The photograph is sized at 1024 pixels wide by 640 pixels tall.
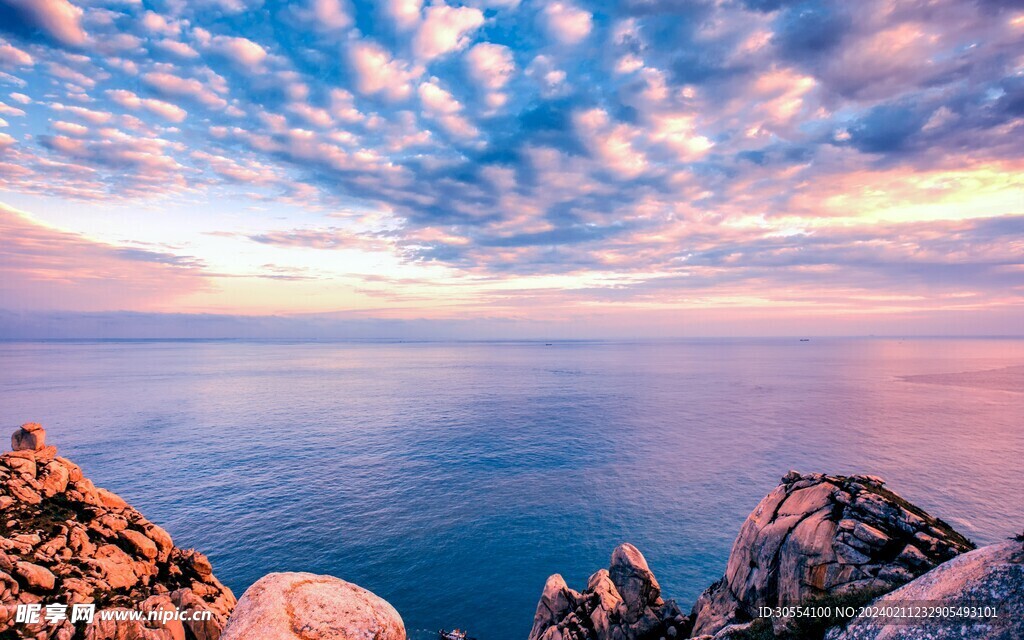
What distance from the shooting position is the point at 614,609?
2847 cm

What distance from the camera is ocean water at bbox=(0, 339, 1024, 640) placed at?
46406 millimetres

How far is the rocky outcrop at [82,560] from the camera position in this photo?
2056cm

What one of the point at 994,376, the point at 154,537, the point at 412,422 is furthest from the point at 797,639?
the point at 994,376

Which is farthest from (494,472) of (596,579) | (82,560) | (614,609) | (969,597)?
(969,597)

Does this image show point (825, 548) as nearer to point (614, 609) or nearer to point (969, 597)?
point (969, 597)

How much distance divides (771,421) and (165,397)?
18955cm

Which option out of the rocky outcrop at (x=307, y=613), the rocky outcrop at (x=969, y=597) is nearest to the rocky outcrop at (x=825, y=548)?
the rocky outcrop at (x=969, y=597)

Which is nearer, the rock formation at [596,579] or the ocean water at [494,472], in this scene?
the rock formation at [596,579]

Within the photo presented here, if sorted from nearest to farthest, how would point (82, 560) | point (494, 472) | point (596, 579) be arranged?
1. point (82, 560)
2. point (596, 579)
3. point (494, 472)

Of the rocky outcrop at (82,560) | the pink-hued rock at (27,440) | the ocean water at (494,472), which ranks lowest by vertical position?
the ocean water at (494,472)

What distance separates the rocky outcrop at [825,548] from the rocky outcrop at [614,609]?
9.80 feet

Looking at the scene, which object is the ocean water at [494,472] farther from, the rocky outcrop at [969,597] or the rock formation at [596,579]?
the rocky outcrop at [969,597]

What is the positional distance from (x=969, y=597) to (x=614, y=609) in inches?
843

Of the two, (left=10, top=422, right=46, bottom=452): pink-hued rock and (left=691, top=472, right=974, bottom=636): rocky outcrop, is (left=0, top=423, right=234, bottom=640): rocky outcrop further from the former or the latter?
(left=691, top=472, right=974, bottom=636): rocky outcrop
